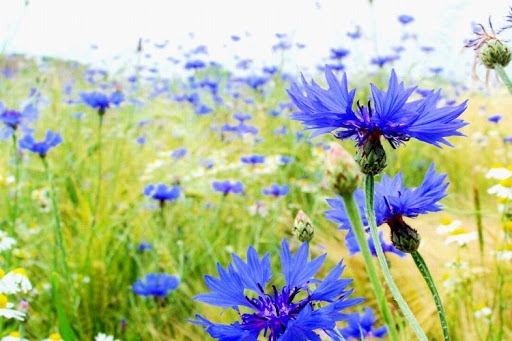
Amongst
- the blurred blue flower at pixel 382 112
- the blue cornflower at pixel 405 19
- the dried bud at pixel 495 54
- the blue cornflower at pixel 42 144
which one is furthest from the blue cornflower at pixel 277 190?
the blue cornflower at pixel 405 19

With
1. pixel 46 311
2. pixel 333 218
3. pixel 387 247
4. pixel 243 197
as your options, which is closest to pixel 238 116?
pixel 243 197

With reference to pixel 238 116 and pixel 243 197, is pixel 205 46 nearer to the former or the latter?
pixel 238 116

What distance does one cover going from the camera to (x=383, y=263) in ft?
1.18

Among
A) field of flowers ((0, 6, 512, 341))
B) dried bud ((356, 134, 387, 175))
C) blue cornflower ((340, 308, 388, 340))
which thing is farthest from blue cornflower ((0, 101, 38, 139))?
dried bud ((356, 134, 387, 175))

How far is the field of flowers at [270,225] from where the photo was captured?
42 cm

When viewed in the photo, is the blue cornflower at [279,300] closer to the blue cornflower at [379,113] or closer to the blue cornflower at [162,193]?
the blue cornflower at [379,113]

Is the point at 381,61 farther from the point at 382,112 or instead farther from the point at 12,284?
the point at 382,112

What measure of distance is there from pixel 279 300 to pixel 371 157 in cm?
13

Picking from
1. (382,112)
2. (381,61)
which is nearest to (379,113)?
(382,112)

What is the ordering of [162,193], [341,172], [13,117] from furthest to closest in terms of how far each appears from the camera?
[162,193] < [13,117] < [341,172]

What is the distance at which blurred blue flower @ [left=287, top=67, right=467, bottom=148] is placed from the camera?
409mm

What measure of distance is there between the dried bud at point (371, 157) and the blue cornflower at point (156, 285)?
0.91 metres

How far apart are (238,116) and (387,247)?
7.31 feet

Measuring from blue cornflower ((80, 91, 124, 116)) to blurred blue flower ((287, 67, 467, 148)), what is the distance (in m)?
1.37
